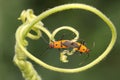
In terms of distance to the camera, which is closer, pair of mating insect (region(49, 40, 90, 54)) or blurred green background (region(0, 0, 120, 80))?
pair of mating insect (region(49, 40, 90, 54))

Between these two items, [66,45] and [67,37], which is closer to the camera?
[66,45]

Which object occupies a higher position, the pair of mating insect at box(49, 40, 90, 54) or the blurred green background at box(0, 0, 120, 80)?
the blurred green background at box(0, 0, 120, 80)

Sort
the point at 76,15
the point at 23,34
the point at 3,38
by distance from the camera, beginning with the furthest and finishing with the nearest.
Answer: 1. the point at 76,15
2. the point at 3,38
3. the point at 23,34

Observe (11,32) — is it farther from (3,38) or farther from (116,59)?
(116,59)

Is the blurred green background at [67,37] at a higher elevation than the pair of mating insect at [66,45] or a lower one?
higher

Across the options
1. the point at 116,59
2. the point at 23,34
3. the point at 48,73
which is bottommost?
the point at 23,34

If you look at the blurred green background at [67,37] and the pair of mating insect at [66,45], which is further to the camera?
the blurred green background at [67,37]

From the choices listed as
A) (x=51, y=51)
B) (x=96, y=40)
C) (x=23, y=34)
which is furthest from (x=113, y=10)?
(x=23, y=34)

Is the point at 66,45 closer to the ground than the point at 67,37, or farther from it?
closer to the ground
